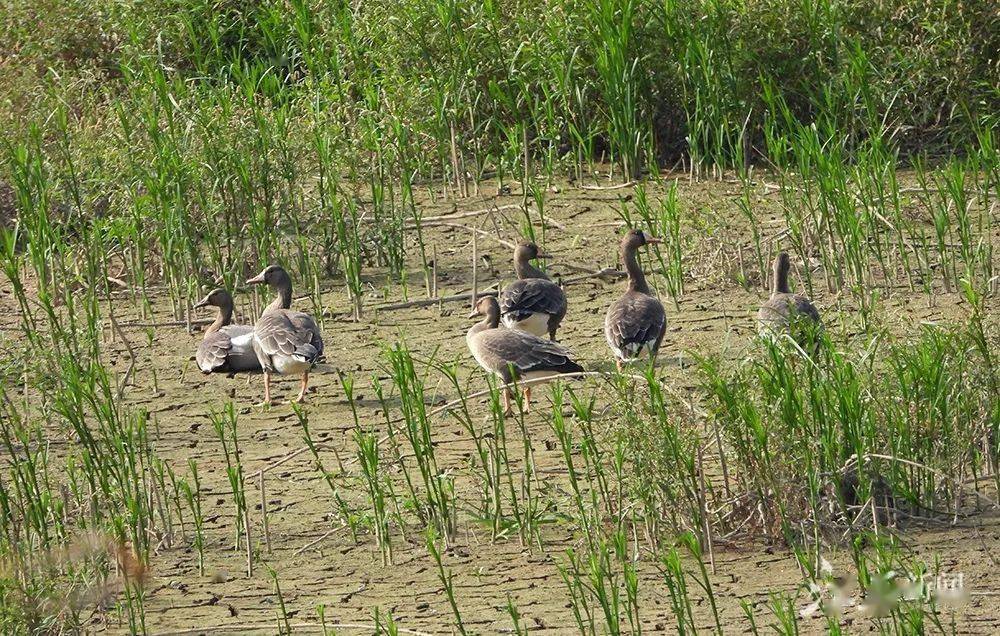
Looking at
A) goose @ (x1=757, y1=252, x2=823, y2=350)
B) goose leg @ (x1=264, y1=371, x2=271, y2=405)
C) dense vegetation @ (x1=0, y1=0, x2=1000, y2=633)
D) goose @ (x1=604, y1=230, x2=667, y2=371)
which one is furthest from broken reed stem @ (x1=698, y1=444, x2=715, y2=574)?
goose leg @ (x1=264, y1=371, x2=271, y2=405)

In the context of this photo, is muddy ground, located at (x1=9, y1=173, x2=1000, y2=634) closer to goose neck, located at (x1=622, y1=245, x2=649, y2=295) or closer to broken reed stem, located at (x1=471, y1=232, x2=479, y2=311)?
broken reed stem, located at (x1=471, y1=232, x2=479, y2=311)

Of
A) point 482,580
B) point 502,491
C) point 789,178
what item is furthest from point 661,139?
point 482,580

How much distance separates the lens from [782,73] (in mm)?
12586

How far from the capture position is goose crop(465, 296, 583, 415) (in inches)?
348

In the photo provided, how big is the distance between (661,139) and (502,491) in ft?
19.6

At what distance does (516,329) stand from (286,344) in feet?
4.48

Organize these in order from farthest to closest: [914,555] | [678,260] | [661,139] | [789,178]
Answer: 1. [661,139]
2. [789,178]
3. [678,260]
4. [914,555]

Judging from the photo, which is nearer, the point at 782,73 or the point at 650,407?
the point at 650,407

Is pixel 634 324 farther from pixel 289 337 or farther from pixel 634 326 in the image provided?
pixel 289 337

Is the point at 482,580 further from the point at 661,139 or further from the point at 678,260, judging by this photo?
the point at 661,139

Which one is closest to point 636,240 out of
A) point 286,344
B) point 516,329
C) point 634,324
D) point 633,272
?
point 633,272

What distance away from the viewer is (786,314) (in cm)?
873

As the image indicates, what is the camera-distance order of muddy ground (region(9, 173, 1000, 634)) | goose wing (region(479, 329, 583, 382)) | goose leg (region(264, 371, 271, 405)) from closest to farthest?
muddy ground (region(9, 173, 1000, 634))
goose wing (region(479, 329, 583, 382))
goose leg (region(264, 371, 271, 405))

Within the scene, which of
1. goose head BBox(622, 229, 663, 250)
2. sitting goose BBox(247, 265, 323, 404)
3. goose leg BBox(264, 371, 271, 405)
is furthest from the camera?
goose head BBox(622, 229, 663, 250)
